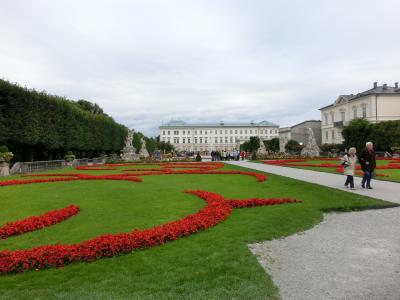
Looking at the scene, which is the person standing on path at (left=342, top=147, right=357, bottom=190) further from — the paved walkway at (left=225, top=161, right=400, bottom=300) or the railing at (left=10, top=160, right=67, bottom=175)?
the railing at (left=10, top=160, right=67, bottom=175)

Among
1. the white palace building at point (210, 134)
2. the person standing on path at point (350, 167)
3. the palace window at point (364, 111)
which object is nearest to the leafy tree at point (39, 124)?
the person standing on path at point (350, 167)

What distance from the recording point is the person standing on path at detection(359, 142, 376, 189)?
10.4 meters

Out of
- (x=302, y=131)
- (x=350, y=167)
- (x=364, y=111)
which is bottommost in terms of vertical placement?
(x=350, y=167)

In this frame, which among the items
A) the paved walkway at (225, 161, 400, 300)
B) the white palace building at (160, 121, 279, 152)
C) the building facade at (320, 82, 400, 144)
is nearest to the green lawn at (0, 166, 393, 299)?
the paved walkway at (225, 161, 400, 300)

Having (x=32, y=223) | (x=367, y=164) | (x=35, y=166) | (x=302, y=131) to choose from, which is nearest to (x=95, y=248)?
(x=32, y=223)

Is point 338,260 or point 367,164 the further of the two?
point 367,164

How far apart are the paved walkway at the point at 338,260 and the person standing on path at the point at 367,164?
461cm

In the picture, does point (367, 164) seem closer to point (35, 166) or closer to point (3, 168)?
point (3, 168)

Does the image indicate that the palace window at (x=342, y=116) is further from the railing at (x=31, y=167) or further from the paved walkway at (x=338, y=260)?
the paved walkway at (x=338, y=260)

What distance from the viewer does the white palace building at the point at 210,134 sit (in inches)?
4966

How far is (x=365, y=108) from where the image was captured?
59375 millimetres

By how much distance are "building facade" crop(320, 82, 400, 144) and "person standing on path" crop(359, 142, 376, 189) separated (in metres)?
52.1

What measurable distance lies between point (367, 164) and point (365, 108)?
2196 inches

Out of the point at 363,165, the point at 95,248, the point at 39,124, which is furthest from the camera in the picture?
the point at 39,124
